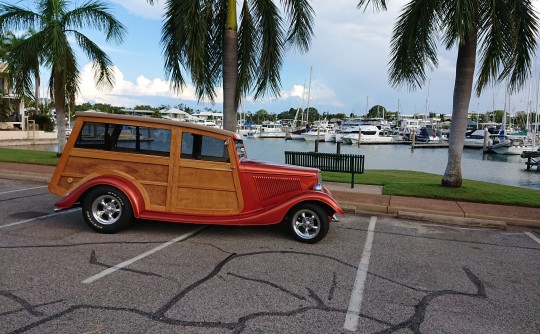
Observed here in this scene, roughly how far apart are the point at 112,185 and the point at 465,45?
371 inches

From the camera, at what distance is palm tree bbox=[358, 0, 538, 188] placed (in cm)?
967

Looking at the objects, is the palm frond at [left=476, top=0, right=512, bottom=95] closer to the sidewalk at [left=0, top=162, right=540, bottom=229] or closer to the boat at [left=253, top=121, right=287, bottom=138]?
the sidewalk at [left=0, top=162, right=540, bottom=229]

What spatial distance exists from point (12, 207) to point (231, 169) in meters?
4.94

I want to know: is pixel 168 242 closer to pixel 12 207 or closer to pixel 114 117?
pixel 114 117

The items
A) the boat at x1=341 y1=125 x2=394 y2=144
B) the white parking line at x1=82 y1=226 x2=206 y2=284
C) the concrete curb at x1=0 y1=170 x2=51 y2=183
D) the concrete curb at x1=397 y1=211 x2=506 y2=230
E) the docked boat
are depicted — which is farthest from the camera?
the boat at x1=341 y1=125 x2=394 y2=144

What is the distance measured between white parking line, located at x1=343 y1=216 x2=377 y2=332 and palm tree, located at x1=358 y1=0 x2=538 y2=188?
570cm

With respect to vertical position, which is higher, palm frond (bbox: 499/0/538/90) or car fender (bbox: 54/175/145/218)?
palm frond (bbox: 499/0/538/90)

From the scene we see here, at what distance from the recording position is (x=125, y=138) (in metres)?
6.28

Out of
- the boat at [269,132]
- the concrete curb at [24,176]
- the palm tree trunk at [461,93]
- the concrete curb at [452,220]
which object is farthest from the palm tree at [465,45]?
the boat at [269,132]

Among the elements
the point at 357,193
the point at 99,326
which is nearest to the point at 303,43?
the point at 357,193

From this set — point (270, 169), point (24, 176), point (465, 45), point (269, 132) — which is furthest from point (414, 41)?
point (269, 132)

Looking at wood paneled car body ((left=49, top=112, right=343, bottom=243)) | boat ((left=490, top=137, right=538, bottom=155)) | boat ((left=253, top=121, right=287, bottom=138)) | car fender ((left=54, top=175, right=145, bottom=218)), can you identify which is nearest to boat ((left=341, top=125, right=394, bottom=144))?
boat ((left=253, top=121, right=287, bottom=138))

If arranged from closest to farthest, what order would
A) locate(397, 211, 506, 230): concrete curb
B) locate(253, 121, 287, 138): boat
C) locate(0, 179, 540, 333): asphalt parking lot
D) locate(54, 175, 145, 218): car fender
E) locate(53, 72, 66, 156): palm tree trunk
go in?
locate(0, 179, 540, 333): asphalt parking lot
locate(54, 175, 145, 218): car fender
locate(397, 211, 506, 230): concrete curb
locate(53, 72, 66, 156): palm tree trunk
locate(253, 121, 287, 138): boat

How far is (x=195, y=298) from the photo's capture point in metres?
4.07
